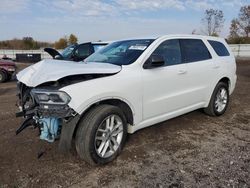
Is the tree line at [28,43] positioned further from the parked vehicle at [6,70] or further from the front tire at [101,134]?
the front tire at [101,134]

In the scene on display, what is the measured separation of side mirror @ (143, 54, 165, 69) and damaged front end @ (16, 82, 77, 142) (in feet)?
4.76

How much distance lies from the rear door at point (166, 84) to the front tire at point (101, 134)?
55 centimetres

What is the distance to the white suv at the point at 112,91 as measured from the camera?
3543 mm

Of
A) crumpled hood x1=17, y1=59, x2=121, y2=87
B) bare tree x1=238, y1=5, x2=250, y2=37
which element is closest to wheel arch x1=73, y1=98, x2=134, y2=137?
crumpled hood x1=17, y1=59, x2=121, y2=87

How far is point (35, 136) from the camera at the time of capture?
16.2ft

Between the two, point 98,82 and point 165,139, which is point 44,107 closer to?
point 98,82

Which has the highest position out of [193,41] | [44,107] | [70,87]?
[193,41]

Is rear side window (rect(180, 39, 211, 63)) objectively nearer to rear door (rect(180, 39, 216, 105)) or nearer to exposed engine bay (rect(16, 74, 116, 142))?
rear door (rect(180, 39, 216, 105))

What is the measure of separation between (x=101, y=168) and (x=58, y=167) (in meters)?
0.58

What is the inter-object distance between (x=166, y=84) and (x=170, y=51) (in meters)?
0.67

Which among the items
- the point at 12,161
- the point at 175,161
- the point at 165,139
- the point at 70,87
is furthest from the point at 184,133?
the point at 12,161

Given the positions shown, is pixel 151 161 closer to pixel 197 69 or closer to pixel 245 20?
pixel 197 69

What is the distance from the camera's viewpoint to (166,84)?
4.64 meters

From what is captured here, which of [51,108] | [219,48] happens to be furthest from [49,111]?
[219,48]
